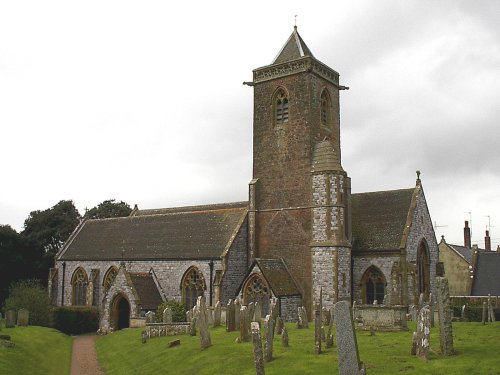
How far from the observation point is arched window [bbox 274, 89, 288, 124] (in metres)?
34.2

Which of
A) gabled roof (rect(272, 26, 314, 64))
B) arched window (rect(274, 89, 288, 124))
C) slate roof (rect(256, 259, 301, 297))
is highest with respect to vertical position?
gabled roof (rect(272, 26, 314, 64))

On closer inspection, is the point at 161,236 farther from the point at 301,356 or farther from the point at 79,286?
the point at 301,356

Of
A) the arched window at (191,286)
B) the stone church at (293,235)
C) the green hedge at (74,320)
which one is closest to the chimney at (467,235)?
the stone church at (293,235)

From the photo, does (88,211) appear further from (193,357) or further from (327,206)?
(193,357)

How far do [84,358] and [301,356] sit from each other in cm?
1274

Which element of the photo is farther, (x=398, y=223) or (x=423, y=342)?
(x=398, y=223)

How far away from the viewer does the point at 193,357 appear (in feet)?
63.5

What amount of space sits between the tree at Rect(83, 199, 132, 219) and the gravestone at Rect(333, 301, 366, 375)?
51.8 m

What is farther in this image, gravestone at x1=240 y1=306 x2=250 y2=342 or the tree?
the tree

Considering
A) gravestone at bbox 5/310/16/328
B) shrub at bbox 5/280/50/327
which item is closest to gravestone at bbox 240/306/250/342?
gravestone at bbox 5/310/16/328

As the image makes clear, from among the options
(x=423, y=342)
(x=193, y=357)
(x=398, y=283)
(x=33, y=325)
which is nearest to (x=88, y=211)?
(x=33, y=325)

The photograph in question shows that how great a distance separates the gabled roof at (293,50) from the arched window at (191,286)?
1463 cm

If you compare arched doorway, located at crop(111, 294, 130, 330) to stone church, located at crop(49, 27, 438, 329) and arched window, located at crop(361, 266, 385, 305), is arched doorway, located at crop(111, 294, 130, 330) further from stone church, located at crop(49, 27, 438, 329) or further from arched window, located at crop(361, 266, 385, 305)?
arched window, located at crop(361, 266, 385, 305)

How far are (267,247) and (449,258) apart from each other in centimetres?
2764
